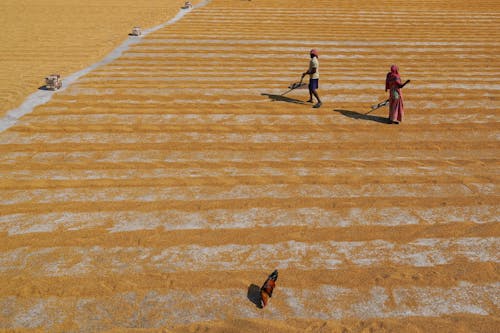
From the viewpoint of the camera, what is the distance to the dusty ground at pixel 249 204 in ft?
14.6

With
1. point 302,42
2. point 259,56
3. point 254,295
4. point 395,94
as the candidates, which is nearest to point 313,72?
point 395,94

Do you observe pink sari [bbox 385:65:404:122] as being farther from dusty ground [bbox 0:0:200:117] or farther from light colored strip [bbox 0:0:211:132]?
dusty ground [bbox 0:0:200:117]

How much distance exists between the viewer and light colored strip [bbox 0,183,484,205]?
650 centimetres

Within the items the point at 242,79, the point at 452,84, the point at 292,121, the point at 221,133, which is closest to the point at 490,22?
the point at 452,84

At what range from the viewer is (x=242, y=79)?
12531 millimetres

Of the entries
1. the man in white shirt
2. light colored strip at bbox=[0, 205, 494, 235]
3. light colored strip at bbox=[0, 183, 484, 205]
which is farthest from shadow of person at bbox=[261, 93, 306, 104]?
light colored strip at bbox=[0, 205, 494, 235]

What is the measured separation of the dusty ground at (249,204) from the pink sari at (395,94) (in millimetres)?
361

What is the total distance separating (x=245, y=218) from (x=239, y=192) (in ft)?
2.48

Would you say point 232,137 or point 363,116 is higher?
point 363,116

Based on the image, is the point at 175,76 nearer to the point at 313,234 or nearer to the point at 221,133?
the point at 221,133

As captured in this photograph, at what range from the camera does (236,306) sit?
4441mm

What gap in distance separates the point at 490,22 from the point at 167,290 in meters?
21.2

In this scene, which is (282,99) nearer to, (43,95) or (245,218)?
(245,218)

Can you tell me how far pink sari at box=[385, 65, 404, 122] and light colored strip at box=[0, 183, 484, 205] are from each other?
293 cm
